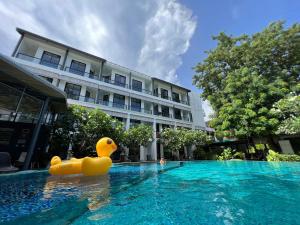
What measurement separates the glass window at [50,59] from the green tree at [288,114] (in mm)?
22868

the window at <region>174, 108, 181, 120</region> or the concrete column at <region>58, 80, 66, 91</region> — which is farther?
the window at <region>174, 108, 181, 120</region>

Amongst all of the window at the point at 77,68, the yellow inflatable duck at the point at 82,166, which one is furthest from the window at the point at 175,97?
the yellow inflatable duck at the point at 82,166

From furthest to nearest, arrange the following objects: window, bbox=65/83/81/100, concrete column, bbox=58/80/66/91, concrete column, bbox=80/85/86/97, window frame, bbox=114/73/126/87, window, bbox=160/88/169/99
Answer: window, bbox=160/88/169/99, window frame, bbox=114/73/126/87, concrete column, bbox=80/85/86/97, window, bbox=65/83/81/100, concrete column, bbox=58/80/66/91

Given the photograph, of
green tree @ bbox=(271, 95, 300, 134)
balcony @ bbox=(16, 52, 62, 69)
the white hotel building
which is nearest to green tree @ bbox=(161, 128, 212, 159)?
the white hotel building

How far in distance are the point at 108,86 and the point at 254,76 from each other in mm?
16800

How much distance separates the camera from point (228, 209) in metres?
2.83

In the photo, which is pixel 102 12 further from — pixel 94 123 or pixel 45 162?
pixel 45 162

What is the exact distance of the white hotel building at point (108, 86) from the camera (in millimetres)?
16594

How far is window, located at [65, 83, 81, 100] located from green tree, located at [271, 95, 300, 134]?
65.8 ft

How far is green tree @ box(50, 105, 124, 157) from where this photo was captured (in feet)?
40.8

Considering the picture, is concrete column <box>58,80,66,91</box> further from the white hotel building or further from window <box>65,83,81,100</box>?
window <box>65,83,81,100</box>

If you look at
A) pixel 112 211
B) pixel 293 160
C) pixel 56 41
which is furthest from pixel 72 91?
pixel 293 160

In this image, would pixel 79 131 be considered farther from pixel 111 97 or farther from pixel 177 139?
pixel 177 139

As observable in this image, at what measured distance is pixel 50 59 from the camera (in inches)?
690
